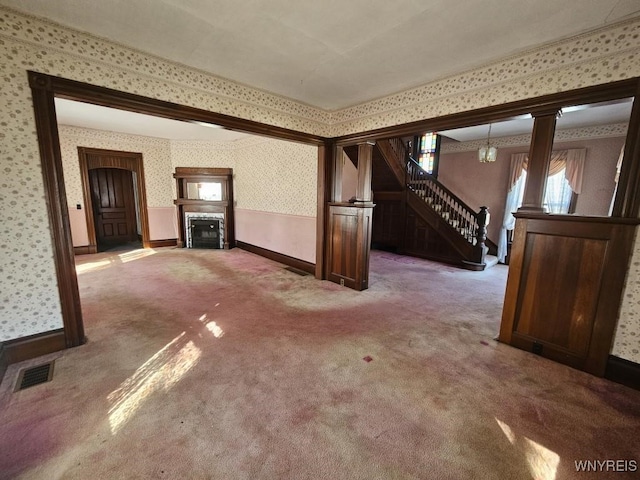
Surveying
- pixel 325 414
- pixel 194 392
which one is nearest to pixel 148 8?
pixel 194 392

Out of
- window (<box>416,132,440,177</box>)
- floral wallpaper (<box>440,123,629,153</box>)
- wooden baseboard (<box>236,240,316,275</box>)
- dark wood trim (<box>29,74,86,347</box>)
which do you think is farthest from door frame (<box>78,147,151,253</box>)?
floral wallpaper (<box>440,123,629,153</box>)

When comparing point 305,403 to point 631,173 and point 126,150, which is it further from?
point 126,150

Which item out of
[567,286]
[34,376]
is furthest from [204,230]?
[567,286]

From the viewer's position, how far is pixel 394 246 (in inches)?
286

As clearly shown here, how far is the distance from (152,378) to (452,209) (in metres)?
6.39

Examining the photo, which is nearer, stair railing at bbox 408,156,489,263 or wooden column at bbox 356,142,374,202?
wooden column at bbox 356,142,374,202

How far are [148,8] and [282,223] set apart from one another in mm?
4012

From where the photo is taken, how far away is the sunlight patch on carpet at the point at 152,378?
6.01ft

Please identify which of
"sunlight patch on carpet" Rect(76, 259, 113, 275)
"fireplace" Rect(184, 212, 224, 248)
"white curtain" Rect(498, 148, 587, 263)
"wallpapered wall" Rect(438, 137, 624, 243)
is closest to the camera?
"sunlight patch on carpet" Rect(76, 259, 113, 275)

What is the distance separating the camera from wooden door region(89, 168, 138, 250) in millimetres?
7363

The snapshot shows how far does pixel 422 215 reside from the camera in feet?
21.7

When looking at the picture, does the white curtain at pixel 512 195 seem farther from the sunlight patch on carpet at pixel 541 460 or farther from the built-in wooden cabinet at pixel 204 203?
A: the built-in wooden cabinet at pixel 204 203

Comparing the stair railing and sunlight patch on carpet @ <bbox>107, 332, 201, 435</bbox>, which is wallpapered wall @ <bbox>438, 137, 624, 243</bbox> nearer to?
the stair railing

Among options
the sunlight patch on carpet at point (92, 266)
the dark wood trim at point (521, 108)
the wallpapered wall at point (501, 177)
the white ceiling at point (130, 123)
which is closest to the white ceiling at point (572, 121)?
the wallpapered wall at point (501, 177)
